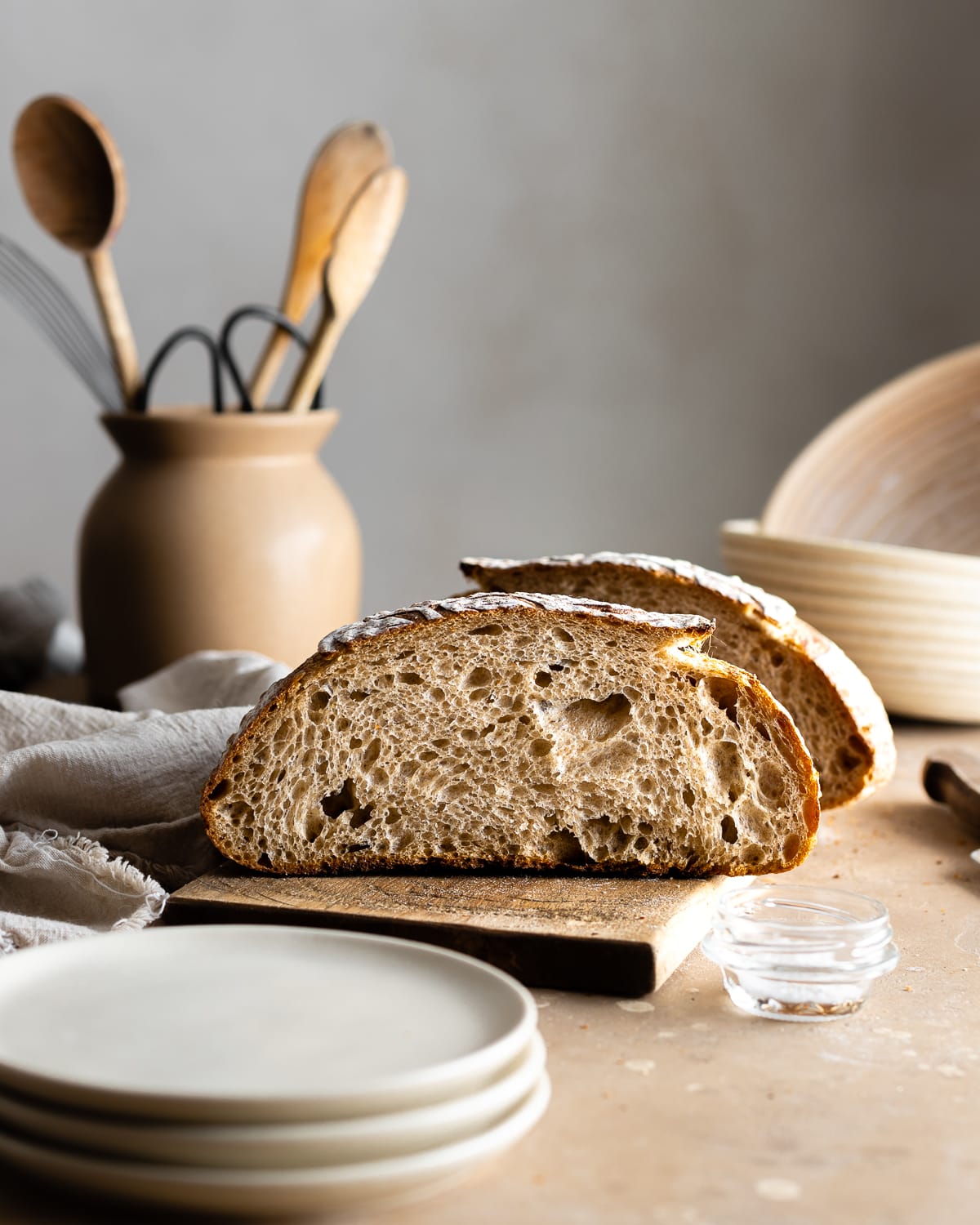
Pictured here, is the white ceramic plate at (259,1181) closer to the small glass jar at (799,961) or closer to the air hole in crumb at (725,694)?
the small glass jar at (799,961)

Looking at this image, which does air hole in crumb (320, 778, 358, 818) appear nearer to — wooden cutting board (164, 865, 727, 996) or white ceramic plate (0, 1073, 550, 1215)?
wooden cutting board (164, 865, 727, 996)

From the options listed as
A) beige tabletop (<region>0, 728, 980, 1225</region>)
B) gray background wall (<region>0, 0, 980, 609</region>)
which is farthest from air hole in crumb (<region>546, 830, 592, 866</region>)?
gray background wall (<region>0, 0, 980, 609</region>)

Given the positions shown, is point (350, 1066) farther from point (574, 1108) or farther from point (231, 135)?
point (231, 135)

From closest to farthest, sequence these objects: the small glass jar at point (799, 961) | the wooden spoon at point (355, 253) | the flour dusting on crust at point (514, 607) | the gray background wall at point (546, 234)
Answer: the small glass jar at point (799, 961)
the flour dusting on crust at point (514, 607)
the wooden spoon at point (355, 253)
the gray background wall at point (546, 234)

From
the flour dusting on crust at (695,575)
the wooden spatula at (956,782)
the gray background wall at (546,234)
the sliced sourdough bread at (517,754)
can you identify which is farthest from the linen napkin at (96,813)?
the gray background wall at (546,234)

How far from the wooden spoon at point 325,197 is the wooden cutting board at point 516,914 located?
3.08ft

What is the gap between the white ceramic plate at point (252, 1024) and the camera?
2.06 ft

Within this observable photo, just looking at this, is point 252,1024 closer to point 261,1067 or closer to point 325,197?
point 261,1067

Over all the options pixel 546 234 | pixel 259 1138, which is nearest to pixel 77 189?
pixel 259 1138

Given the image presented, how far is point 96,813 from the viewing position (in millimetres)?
1226

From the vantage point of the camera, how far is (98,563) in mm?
1784

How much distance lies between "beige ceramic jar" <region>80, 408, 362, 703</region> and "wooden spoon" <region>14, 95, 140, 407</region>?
165 millimetres

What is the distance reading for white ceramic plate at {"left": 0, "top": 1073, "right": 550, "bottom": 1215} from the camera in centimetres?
62

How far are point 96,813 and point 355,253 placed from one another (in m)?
0.85
